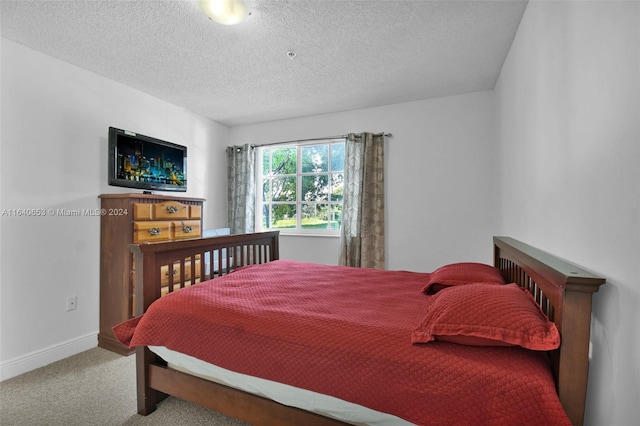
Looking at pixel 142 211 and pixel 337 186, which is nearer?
pixel 142 211

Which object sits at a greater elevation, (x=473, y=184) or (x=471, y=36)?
(x=471, y=36)

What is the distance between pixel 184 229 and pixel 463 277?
2.62 metres

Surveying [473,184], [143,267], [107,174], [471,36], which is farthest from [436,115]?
[107,174]

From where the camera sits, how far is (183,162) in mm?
3611

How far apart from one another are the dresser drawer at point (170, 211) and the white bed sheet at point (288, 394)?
155 centimetres

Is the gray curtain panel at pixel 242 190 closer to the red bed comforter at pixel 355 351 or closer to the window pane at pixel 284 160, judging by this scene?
the window pane at pixel 284 160

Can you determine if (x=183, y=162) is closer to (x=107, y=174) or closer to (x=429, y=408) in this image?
(x=107, y=174)

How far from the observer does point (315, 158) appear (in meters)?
4.15

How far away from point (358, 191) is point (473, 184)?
131cm

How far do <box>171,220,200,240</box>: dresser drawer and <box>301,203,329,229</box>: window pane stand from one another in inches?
59.7

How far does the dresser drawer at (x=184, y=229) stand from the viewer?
2920mm

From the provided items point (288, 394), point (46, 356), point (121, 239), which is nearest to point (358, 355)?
point (288, 394)

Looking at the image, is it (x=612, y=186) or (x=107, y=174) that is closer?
(x=612, y=186)

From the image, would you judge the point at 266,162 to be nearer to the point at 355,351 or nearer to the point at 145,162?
the point at 145,162
